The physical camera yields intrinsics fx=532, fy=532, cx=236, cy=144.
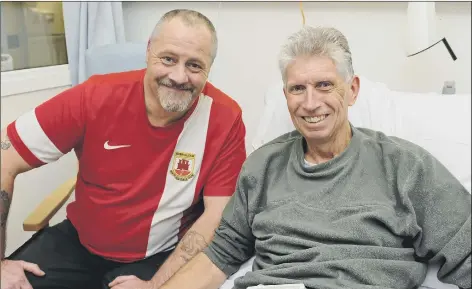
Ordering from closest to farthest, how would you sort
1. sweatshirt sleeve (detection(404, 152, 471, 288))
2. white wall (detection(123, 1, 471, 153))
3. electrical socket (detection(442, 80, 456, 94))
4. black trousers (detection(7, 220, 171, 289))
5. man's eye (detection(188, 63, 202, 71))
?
1. sweatshirt sleeve (detection(404, 152, 471, 288))
2. electrical socket (detection(442, 80, 456, 94))
3. man's eye (detection(188, 63, 202, 71))
4. black trousers (detection(7, 220, 171, 289))
5. white wall (detection(123, 1, 471, 153))

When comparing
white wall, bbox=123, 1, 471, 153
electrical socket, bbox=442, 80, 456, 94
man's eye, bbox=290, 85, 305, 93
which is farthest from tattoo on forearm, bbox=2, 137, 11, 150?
electrical socket, bbox=442, 80, 456, 94

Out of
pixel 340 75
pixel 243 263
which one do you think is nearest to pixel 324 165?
pixel 340 75

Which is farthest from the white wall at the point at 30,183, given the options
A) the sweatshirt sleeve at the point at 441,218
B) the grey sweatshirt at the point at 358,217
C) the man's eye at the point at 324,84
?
the sweatshirt sleeve at the point at 441,218

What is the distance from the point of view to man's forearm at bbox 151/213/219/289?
5.01 feet

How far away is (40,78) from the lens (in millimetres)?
1637

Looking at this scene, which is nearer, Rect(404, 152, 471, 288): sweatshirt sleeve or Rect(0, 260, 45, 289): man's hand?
Rect(404, 152, 471, 288): sweatshirt sleeve

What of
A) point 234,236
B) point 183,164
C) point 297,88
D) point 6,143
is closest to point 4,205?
point 6,143

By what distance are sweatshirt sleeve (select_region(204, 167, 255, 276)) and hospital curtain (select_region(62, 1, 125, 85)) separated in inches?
32.3

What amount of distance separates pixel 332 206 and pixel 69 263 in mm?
855

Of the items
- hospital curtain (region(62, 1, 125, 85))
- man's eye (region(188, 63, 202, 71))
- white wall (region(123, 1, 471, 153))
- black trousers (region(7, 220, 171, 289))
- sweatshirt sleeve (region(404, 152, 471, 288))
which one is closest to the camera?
sweatshirt sleeve (region(404, 152, 471, 288))

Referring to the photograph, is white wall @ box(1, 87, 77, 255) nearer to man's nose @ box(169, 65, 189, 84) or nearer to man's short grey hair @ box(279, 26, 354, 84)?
man's nose @ box(169, 65, 189, 84)

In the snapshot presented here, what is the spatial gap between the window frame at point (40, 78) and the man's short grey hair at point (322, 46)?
66 centimetres

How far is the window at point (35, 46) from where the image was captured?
4.23ft

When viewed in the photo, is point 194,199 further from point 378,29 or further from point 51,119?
point 378,29
